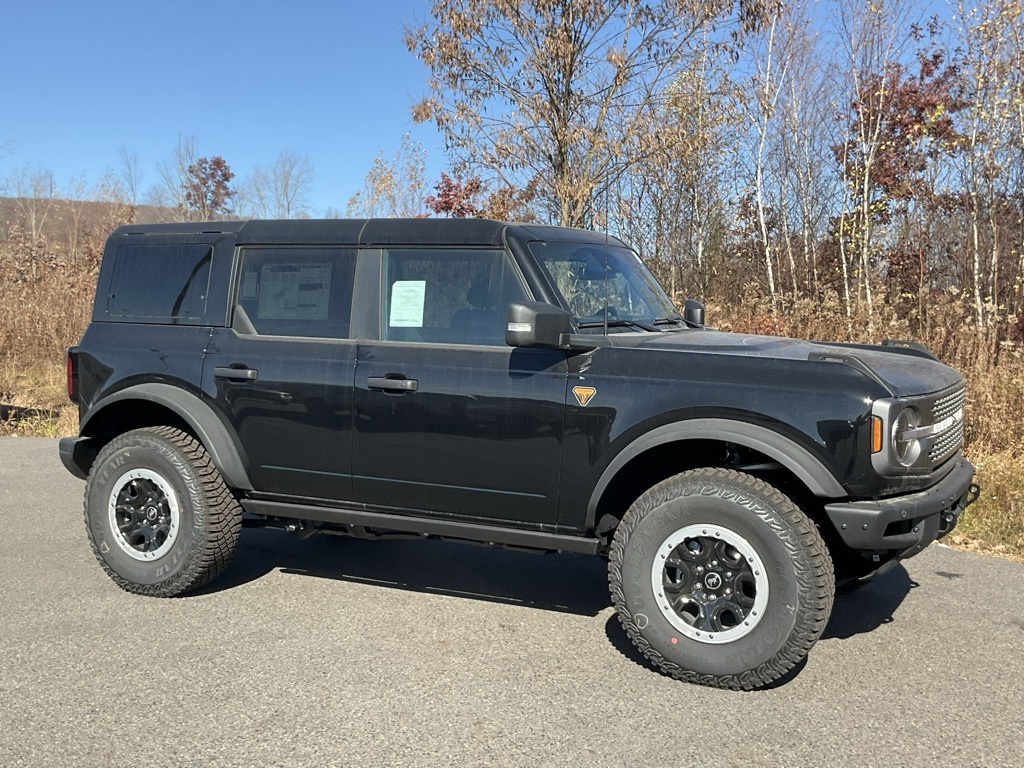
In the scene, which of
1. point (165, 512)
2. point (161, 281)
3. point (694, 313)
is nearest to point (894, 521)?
point (694, 313)

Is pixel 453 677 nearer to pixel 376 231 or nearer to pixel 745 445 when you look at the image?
pixel 745 445

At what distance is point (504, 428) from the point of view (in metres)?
4.14

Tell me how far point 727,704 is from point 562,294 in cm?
197

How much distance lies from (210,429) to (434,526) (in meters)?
1.36

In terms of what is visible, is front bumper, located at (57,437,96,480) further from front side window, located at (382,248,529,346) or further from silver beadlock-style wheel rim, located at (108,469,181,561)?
front side window, located at (382,248,529,346)

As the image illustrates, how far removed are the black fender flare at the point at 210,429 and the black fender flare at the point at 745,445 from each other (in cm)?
194

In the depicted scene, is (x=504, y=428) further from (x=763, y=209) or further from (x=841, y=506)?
(x=763, y=209)

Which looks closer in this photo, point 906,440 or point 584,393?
point 906,440

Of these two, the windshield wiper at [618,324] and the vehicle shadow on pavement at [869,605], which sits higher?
the windshield wiper at [618,324]

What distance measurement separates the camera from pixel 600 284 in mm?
4641

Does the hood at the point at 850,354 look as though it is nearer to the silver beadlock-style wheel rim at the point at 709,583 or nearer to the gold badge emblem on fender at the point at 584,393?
the gold badge emblem on fender at the point at 584,393

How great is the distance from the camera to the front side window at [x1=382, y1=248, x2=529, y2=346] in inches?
169

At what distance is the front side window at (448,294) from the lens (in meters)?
4.30

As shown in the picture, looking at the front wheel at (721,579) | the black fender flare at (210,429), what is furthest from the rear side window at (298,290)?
the front wheel at (721,579)
